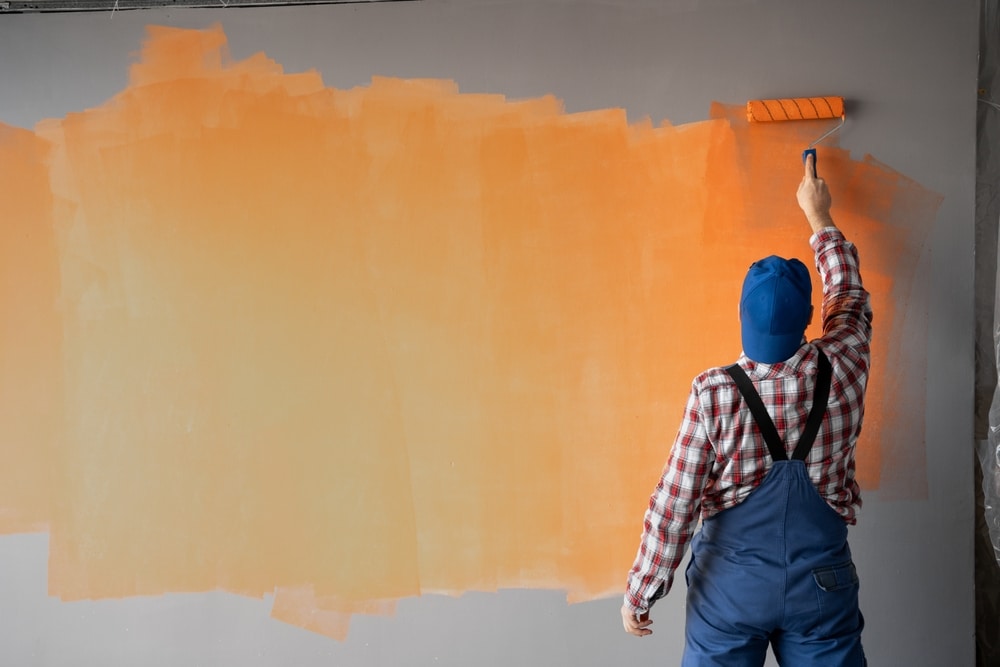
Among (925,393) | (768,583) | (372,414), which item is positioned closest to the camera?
(768,583)

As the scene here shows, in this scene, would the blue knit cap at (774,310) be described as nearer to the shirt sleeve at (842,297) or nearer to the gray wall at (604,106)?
the shirt sleeve at (842,297)

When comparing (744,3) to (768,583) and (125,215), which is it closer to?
(768,583)

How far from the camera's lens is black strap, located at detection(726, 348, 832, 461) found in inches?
63.2

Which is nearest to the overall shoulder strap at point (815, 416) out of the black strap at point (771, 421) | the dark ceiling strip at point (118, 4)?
the black strap at point (771, 421)

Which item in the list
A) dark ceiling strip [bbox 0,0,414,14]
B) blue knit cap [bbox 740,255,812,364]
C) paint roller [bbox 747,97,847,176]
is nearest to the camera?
blue knit cap [bbox 740,255,812,364]

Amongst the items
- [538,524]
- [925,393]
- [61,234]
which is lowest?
[538,524]

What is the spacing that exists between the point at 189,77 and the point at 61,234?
585 millimetres

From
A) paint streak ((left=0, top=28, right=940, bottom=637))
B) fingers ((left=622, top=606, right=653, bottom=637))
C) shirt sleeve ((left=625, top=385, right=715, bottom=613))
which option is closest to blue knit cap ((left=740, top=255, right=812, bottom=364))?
shirt sleeve ((left=625, top=385, right=715, bottom=613))

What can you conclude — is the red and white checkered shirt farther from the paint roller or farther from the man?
the paint roller

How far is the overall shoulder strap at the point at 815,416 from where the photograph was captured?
63.6 inches

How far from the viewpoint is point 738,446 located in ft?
5.31

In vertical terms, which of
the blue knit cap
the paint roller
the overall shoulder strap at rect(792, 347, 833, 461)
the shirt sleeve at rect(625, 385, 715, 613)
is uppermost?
the paint roller

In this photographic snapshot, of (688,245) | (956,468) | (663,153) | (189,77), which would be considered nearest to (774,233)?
(688,245)

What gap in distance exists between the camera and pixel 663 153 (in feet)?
6.98
